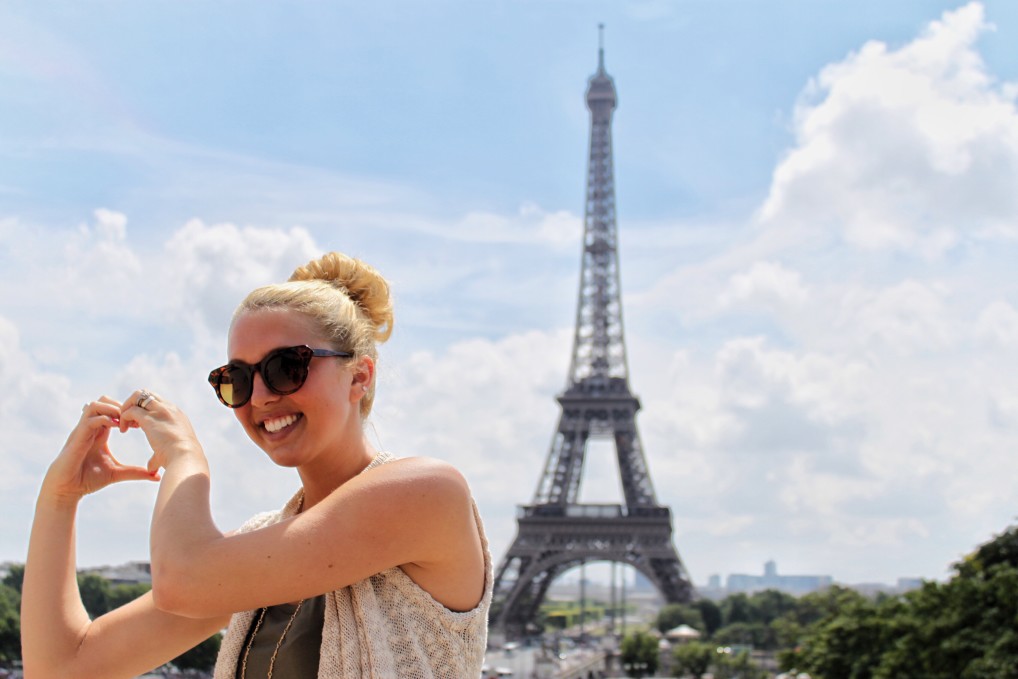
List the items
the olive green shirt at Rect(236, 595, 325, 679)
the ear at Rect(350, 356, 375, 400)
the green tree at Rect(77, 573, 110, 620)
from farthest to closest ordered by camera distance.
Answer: the green tree at Rect(77, 573, 110, 620), the ear at Rect(350, 356, 375, 400), the olive green shirt at Rect(236, 595, 325, 679)

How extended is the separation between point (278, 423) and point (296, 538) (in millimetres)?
340

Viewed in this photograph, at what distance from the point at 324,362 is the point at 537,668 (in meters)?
57.2

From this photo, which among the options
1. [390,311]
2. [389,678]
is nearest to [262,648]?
[389,678]

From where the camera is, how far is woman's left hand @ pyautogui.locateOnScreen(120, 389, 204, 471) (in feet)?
9.46

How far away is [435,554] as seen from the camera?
111 inches

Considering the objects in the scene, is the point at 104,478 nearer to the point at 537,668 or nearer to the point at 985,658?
the point at 985,658

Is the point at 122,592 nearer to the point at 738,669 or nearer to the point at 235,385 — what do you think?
the point at 235,385

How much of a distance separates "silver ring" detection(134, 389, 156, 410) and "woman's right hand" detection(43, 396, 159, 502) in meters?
0.16

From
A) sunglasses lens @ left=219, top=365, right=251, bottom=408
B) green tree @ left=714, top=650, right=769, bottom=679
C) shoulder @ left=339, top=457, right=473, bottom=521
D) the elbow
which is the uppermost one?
green tree @ left=714, top=650, right=769, bottom=679

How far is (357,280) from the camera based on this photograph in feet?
10.4

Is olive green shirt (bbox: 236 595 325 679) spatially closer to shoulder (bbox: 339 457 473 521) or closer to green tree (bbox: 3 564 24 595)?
shoulder (bbox: 339 457 473 521)

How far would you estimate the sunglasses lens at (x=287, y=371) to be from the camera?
284 centimetres

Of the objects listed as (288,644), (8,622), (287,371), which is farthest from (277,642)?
(8,622)

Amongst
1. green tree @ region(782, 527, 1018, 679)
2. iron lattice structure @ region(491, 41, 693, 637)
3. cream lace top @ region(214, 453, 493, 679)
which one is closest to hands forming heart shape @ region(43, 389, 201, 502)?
cream lace top @ region(214, 453, 493, 679)
